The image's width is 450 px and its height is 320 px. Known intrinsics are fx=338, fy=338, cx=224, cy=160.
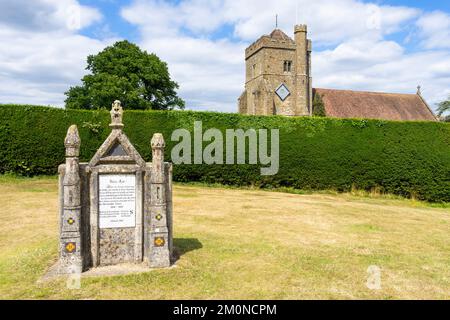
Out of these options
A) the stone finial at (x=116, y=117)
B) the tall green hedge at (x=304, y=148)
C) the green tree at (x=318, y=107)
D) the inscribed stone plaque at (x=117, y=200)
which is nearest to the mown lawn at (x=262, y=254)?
the inscribed stone plaque at (x=117, y=200)

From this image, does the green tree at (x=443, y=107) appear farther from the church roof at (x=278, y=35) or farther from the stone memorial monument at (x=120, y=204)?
the stone memorial monument at (x=120, y=204)

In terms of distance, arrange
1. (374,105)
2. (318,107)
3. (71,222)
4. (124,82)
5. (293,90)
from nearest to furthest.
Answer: (71,222), (124,82), (318,107), (293,90), (374,105)

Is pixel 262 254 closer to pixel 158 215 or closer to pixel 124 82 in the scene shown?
pixel 158 215

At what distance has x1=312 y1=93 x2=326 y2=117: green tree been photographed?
3869 centimetres


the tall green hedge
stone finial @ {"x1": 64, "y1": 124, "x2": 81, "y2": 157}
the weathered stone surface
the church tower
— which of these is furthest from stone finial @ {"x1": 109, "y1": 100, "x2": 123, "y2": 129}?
the church tower

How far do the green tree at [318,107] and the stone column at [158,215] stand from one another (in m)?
34.6

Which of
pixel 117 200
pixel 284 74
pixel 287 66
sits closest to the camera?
pixel 117 200

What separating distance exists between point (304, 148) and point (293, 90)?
2214 cm

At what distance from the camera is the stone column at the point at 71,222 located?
597cm

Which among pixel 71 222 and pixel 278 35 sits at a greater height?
pixel 278 35

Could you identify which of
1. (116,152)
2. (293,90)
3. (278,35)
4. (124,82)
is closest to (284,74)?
(293,90)

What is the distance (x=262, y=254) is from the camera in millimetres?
7297

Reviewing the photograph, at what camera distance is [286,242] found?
27.3 feet

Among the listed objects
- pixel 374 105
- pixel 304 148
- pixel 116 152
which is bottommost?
pixel 116 152
